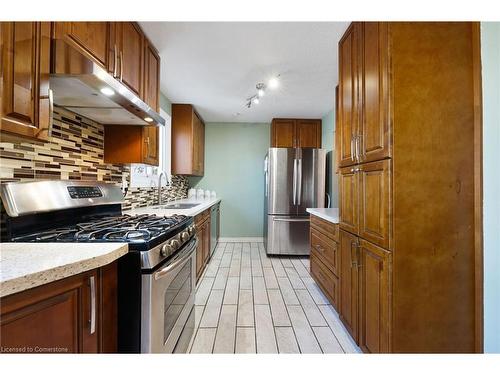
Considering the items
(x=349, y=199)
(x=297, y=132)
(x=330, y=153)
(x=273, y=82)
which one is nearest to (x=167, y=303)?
(x=349, y=199)

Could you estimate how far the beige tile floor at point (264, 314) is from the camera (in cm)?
170

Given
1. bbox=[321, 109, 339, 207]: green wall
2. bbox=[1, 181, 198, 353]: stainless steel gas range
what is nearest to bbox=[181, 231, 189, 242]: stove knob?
bbox=[1, 181, 198, 353]: stainless steel gas range

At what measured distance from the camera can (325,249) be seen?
2.33m

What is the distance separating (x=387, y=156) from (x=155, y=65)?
6.97 feet

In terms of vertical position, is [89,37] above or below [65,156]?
above

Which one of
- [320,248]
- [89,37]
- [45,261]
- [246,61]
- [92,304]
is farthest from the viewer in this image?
[320,248]

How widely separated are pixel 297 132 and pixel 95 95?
3.56 meters

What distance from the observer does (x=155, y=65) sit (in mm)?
2199

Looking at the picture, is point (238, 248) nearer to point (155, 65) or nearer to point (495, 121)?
point (155, 65)

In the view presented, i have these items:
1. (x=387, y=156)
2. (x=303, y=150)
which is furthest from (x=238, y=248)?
(x=387, y=156)

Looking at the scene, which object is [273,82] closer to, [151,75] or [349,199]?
[151,75]

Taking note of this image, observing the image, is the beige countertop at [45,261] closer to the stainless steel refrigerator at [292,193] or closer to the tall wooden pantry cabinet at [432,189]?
the tall wooden pantry cabinet at [432,189]

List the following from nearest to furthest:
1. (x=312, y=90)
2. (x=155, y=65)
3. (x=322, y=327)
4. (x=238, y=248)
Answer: (x=322, y=327), (x=155, y=65), (x=312, y=90), (x=238, y=248)
